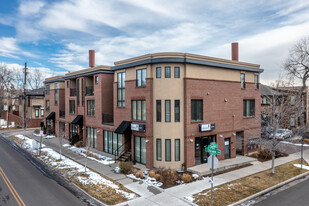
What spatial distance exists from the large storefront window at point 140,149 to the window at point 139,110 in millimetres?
1863

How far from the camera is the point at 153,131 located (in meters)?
18.7

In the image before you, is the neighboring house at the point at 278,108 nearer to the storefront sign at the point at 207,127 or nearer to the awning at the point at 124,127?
the storefront sign at the point at 207,127

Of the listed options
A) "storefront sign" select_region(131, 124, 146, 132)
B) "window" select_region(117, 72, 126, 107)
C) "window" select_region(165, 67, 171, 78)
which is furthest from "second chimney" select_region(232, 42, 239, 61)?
"storefront sign" select_region(131, 124, 146, 132)

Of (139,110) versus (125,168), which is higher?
(139,110)

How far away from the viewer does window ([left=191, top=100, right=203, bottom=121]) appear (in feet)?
62.6

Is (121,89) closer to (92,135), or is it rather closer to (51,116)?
(92,135)

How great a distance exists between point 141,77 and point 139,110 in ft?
9.82

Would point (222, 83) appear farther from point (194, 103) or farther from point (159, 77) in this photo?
point (159, 77)

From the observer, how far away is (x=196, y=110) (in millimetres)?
19312

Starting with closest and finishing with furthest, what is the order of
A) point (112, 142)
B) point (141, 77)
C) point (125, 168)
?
point (125, 168), point (141, 77), point (112, 142)

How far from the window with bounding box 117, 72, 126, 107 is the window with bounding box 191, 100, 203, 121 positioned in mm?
7256

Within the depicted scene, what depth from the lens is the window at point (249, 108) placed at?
2402cm

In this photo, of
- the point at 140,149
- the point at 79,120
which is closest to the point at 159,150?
the point at 140,149

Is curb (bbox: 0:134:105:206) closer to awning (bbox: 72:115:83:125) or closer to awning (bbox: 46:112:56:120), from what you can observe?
awning (bbox: 72:115:83:125)
